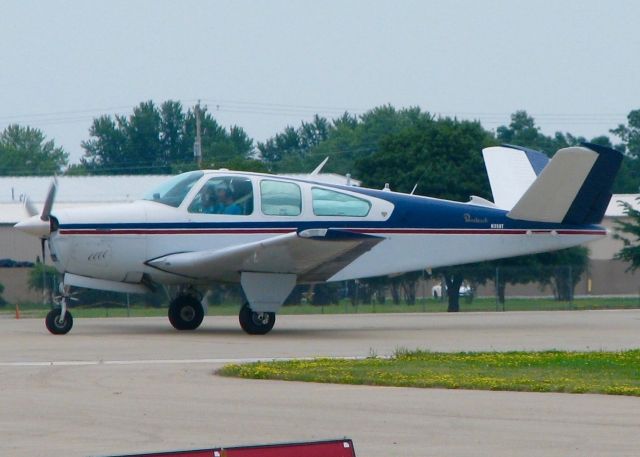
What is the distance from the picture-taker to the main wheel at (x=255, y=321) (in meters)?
20.1

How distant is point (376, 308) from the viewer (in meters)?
33.0

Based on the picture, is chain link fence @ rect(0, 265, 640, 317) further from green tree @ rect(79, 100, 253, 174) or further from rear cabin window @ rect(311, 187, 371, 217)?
green tree @ rect(79, 100, 253, 174)

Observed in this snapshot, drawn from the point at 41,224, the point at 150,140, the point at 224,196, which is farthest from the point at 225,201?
the point at 150,140

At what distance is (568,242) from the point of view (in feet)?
74.4

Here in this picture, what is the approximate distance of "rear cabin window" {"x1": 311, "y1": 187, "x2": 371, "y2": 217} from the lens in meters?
21.2

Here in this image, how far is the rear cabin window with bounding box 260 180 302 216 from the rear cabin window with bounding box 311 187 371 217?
1.02ft

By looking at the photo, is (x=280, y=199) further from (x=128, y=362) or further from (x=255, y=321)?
(x=128, y=362)

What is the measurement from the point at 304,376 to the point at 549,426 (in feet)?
13.1

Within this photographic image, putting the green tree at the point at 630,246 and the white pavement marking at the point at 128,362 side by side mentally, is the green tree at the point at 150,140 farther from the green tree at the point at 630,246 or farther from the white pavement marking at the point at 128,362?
the white pavement marking at the point at 128,362

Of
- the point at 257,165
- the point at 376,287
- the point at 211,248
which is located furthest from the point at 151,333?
the point at 257,165

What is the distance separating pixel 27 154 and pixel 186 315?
10842cm

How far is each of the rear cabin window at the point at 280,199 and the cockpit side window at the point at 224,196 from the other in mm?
287

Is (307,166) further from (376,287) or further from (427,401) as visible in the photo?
(427,401)

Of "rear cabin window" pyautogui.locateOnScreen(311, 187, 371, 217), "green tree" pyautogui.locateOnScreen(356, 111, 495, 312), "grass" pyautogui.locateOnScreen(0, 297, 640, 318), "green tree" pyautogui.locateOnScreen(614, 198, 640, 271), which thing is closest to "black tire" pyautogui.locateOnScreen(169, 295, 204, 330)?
"rear cabin window" pyautogui.locateOnScreen(311, 187, 371, 217)
